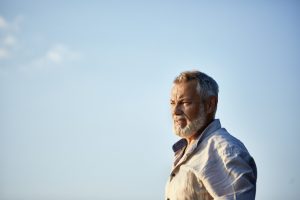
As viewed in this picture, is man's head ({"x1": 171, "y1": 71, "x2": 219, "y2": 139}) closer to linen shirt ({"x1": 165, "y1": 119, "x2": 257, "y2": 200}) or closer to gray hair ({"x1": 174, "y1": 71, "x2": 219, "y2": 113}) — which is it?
gray hair ({"x1": 174, "y1": 71, "x2": 219, "y2": 113})

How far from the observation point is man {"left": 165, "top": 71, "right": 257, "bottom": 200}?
410cm

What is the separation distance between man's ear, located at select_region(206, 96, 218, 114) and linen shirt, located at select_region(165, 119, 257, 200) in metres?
0.14

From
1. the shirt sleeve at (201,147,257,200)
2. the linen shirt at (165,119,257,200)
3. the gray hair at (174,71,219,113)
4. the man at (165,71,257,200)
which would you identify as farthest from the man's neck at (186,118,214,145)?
the shirt sleeve at (201,147,257,200)

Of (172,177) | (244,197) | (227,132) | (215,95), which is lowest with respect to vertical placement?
(244,197)

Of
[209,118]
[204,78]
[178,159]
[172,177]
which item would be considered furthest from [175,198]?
[204,78]

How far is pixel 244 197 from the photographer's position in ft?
13.2

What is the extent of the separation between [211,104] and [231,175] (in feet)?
3.35

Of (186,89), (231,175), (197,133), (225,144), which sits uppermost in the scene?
(186,89)

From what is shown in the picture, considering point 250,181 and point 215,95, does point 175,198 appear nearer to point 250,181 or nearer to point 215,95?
point 250,181

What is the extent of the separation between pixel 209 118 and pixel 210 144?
55 centimetres

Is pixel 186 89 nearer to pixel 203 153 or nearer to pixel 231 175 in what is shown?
pixel 203 153

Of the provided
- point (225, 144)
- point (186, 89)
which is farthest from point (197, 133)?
point (225, 144)

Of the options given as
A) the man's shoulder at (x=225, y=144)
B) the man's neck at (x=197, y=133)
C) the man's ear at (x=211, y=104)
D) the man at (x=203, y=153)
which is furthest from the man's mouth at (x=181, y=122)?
the man's shoulder at (x=225, y=144)

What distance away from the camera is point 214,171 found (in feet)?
14.0
